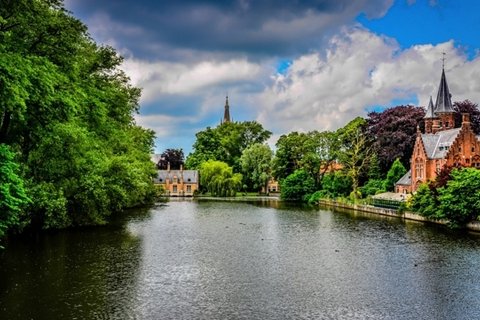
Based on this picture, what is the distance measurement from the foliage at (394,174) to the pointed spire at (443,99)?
726 centimetres

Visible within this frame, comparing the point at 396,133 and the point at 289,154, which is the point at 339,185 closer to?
the point at 396,133

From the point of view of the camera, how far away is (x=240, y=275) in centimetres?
1862

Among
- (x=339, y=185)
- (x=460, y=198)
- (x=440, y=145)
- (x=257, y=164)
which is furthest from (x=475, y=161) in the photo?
(x=257, y=164)

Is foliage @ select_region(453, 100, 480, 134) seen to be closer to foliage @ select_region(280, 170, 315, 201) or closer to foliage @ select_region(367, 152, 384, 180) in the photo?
foliage @ select_region(367, 152, 384, 180)

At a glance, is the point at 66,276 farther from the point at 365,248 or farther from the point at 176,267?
the point at 365,248

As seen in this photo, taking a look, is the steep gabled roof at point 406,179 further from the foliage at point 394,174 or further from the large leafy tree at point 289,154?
the large leafy tree at point 289,154

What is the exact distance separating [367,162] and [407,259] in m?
38.6

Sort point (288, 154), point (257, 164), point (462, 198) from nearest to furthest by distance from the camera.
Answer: point (462, 198) < point (288, 154) < point (257, 164)

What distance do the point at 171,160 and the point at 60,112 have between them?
80787mm

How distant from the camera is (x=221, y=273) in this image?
62.0ft

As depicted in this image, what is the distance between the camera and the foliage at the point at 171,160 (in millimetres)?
99906

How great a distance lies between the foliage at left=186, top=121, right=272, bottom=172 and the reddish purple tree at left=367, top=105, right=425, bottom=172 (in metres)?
32.2

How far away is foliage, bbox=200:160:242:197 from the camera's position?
74.8 meters

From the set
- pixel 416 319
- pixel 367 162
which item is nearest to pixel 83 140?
pixel 416 319
